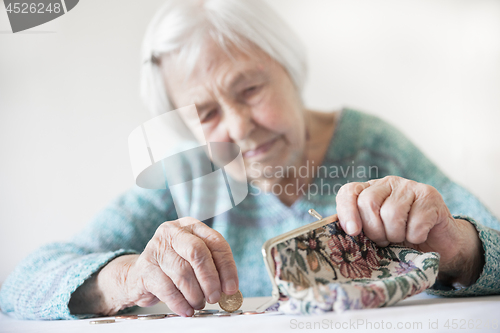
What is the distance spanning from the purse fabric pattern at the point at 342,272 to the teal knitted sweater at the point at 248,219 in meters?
0.12

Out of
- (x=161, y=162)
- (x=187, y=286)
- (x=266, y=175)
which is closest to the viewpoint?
(x=187, y=286)

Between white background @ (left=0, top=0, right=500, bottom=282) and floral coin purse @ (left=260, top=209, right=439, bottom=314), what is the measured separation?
406 mm

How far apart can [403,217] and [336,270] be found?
0.08m


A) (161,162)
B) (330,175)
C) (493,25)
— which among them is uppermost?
(493,25)

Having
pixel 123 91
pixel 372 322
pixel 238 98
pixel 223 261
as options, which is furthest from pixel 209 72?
pixel 372 322

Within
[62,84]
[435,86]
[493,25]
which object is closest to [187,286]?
[62,84]

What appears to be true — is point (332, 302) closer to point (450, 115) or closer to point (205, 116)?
point (205, 116)

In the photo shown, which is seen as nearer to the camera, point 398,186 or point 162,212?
point 398,186

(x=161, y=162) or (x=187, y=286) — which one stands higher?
(x=161, y=162)

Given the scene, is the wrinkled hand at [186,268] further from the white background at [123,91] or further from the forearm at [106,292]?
the white background at [123,91]

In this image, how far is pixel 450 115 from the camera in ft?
2.53

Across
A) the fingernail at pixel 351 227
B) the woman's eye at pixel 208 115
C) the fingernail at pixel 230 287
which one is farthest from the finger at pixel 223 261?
the woman's eye at pixel 208 115

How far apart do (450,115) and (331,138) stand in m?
0.32

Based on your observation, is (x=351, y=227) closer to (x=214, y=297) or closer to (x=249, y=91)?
(x=214, y=297)
